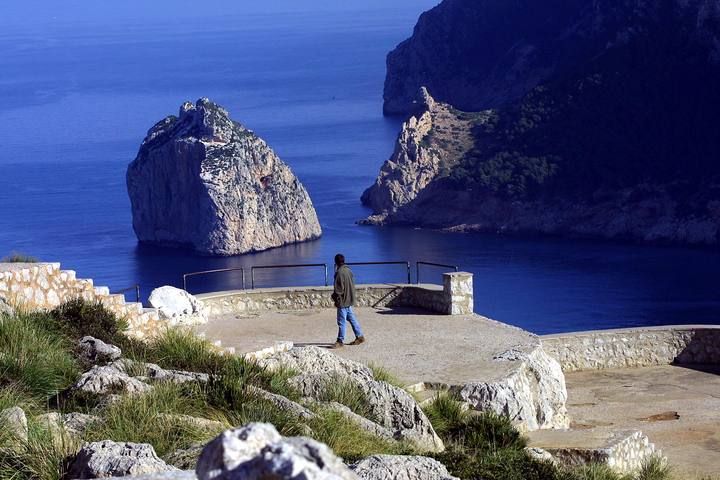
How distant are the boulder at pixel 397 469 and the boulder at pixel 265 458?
2673mm

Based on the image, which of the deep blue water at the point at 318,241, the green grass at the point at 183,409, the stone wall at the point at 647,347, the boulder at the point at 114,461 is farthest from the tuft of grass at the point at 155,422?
the deep blue water at the point at 318,241

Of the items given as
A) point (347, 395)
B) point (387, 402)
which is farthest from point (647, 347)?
point (347, 395)

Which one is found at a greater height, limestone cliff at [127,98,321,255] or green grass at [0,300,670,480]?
green grass at [0,300,670,480]

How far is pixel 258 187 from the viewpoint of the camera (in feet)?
440

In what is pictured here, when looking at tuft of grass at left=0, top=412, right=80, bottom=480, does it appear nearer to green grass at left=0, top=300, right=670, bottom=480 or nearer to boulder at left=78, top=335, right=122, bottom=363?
green grass at left=0, top=300, right=670, bottom=480

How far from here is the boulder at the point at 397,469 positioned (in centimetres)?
635

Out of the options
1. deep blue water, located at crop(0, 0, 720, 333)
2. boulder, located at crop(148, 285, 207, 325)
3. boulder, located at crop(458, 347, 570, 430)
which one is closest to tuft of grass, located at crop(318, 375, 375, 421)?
boulder, located at crop(458, 347, 570, 430)

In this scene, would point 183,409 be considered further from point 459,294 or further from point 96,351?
point 459,294

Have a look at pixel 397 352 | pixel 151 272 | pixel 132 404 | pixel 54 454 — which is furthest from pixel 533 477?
pixel 151 272

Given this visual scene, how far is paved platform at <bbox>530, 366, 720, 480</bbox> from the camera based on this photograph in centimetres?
1325

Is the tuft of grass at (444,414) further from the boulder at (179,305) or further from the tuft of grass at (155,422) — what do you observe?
the boulder at (179,305)

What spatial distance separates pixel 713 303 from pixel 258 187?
185ft

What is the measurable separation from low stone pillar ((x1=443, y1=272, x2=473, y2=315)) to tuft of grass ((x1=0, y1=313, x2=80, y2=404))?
Answer: 8.07m

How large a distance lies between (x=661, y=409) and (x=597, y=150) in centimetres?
12254
